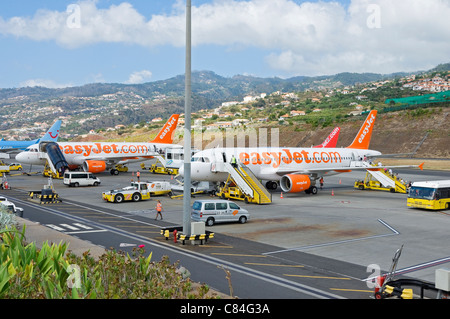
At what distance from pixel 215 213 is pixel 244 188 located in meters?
10.6

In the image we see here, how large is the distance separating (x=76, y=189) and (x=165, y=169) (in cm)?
2178

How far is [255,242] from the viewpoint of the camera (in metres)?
24.1

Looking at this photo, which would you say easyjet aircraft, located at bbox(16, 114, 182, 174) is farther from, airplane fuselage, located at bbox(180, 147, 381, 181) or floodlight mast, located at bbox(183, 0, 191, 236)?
floodlight mast, located at bbox(183, 0, 191, 236)

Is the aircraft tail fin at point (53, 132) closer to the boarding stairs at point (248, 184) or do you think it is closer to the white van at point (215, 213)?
the boarding stairs at point (248, 184)

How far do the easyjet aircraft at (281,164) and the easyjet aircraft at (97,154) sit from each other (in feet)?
84.9

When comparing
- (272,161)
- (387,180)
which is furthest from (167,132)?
(387,180)

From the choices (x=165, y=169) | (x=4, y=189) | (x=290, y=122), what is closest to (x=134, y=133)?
(x=290, y=122)

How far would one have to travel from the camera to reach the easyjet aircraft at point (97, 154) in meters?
62.5

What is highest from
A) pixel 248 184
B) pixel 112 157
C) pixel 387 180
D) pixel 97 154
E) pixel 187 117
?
pixel 187 117

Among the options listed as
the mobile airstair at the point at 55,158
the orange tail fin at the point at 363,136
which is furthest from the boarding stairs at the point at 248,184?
the mobile airstair at the point at 55,158

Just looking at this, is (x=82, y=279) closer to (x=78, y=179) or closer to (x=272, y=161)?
(x=272, y=161)

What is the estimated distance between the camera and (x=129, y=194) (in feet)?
130

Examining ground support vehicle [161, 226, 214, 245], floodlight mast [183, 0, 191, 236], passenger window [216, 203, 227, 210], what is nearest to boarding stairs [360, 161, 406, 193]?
passenger window [216, 203, 227, 210]
